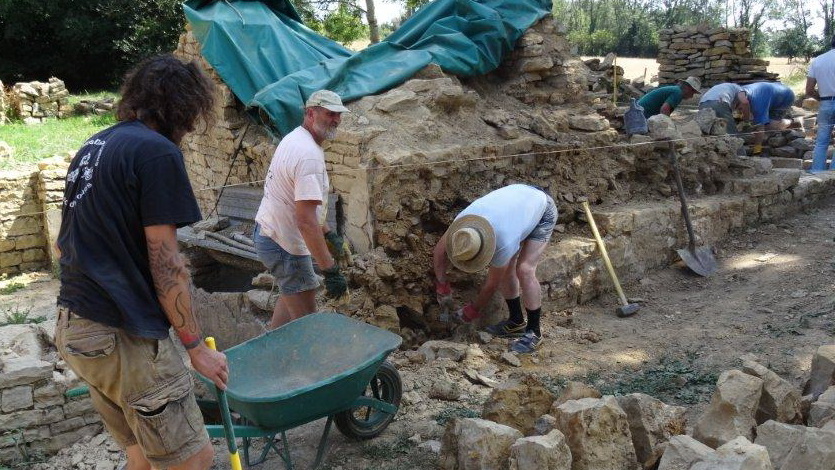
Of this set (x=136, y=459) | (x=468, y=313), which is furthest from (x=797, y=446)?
(x=468, y=313)

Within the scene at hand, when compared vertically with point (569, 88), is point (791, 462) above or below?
below

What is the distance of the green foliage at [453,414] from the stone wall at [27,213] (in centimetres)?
683

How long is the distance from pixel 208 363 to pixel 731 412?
244 centimetres

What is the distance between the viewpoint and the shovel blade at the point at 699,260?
297 inches

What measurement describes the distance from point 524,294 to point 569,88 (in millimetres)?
3080

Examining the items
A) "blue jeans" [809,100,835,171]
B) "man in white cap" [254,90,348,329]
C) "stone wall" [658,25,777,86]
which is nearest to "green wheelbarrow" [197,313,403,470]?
"man in white cap" [254,90,348,329]

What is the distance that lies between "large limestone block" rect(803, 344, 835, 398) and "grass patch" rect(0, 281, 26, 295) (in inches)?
325

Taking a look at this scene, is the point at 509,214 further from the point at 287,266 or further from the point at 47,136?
the point at 47,136

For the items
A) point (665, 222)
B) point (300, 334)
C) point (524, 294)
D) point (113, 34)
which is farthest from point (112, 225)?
point (113, 34)

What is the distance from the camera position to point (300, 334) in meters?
3.99

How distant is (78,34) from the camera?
1734 cm

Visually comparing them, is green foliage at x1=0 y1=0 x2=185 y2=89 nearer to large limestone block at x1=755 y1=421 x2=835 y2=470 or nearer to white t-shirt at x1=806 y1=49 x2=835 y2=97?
white t-shirt at x1=806 y1=49 x2=835 y2=97

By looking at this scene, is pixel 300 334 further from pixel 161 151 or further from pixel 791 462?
pixel 791 462

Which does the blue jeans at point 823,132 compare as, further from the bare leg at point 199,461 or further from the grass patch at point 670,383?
the bare leg at point 199,461
